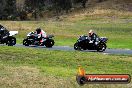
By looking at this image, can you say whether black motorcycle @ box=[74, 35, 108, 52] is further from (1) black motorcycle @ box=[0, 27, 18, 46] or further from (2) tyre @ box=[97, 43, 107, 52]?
(1) black motorcycle @ box=[0, 27, 18, 46]

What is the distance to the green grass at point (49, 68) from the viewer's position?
56.1ft

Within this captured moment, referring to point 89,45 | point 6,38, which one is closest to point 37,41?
point 6,38

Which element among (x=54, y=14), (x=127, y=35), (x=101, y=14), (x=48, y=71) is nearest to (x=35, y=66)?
(x=48, y=71)

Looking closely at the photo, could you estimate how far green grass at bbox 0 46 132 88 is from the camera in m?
17.1

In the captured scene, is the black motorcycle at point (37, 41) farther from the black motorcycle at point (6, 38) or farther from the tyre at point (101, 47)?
the tyre at point (101, 47)

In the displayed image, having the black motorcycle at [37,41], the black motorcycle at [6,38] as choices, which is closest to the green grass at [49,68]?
the black motorcycle at [6,38]

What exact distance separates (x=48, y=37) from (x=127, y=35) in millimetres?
18111

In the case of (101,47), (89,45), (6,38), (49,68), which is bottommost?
(101,47)

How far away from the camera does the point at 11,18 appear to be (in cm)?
8525

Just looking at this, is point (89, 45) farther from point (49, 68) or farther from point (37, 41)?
point (49, 68)

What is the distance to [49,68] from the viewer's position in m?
21.3

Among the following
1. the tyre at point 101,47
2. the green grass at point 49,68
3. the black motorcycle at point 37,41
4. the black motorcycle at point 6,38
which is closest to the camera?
the green grass at point 49,68

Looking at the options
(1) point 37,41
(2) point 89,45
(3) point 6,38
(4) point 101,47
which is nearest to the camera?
(4) point 101,47

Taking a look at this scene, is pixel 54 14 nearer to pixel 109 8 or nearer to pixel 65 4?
pixel 65 4
